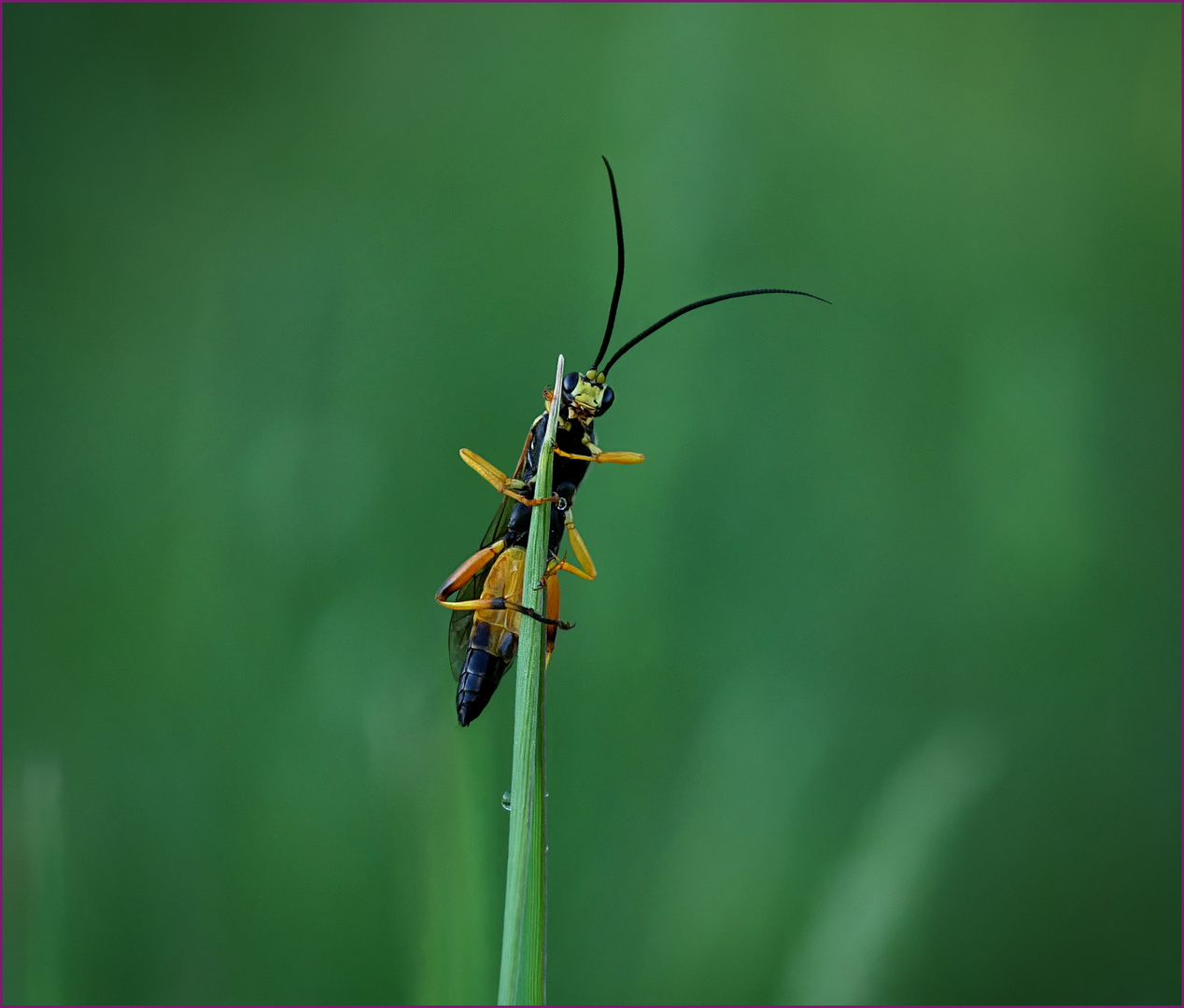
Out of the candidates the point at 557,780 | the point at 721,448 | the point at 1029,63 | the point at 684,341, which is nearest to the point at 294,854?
the point at 557,780

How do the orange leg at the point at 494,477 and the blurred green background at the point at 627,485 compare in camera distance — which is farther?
the orange leg at the point at 494,477

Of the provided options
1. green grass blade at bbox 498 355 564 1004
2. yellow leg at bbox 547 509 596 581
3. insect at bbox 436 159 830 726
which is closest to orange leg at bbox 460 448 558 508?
insect at bbox 436 159 830 726

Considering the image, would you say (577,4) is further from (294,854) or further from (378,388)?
(294,854)

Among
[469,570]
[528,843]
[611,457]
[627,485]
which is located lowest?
[528,843]

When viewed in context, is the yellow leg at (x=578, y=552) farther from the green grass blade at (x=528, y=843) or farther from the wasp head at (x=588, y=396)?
the green grass blade at (x=528, y=843)

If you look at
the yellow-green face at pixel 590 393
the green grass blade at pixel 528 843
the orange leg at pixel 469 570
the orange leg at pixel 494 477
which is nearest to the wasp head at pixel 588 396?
the yellow-green face at pixel 590 393

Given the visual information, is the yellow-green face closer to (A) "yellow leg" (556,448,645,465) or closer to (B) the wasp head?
(B) the wasp head

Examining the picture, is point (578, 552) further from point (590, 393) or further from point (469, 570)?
point (590, 393)

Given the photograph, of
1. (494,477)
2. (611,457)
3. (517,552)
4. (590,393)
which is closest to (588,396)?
(590,393)
